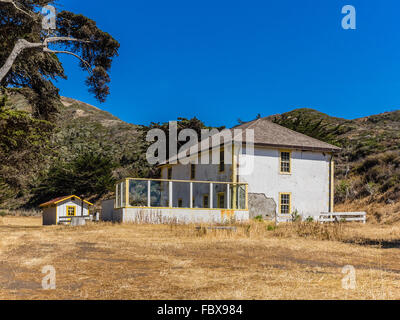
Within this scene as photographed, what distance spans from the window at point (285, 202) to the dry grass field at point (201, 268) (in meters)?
12.8

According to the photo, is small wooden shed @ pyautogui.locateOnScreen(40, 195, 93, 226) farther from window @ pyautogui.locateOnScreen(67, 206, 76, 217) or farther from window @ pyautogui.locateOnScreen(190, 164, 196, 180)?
window @ pyautogui.locateOnScreen(190, 164, 196, 180)

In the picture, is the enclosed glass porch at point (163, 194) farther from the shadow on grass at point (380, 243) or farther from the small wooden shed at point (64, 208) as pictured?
the small wooden shed at point (64, 208)

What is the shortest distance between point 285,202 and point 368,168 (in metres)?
16.4

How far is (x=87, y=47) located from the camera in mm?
23969

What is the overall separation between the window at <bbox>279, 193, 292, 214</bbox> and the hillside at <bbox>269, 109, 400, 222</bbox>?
5.72 m

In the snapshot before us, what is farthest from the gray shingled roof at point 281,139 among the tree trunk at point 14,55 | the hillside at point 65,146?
the tree trunk at point 14,55

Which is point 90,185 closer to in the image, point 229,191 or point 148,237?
point 229,191

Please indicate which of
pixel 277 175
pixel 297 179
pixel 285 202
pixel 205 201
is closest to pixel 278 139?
pixel 277 175

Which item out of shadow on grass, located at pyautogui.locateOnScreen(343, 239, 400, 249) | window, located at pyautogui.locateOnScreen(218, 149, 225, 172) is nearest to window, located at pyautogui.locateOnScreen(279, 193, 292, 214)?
window, located at pyautogui.locateOnScreen(218, 149, 225, 172)

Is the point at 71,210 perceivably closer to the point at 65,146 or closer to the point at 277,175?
the point at 277,175

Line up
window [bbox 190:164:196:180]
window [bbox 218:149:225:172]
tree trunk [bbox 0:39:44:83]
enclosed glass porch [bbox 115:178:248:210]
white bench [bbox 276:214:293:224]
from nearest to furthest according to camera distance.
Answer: tree trunk [bbox 0:39:44:83] < white bench [bbox 276:214:293:224] < enclosed glass porch [bbox 115:178:248:210] < window [bbox 218:149:225:172] < window [bbox 190:164:196:180]

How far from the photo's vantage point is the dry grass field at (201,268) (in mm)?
6598

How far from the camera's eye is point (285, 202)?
2941 cm

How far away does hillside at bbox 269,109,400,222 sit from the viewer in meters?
33.0
